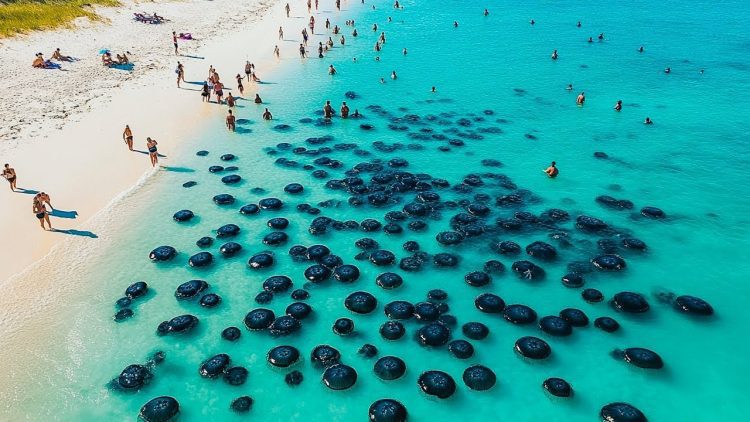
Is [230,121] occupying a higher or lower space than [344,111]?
lower

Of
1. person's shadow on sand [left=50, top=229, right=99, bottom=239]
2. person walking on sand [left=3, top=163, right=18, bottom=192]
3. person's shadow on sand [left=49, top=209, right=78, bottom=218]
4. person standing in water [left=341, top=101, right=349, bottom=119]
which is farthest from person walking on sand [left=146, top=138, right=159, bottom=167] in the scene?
person standing in water [left=341, top=101, right=349, bottom=119]

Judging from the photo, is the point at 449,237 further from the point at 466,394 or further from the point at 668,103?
the point at 668,103

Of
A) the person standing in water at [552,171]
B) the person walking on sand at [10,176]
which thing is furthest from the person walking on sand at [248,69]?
the person standing in water at [552,171]

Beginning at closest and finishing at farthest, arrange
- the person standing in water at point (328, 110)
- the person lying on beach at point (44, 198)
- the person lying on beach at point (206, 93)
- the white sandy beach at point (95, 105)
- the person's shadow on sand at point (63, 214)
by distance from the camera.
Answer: the person lying on beach at point (44, 198) → the person's shadow on sand at point (63, 214) → the white sandy beach at point (95, 105) → the person standing in water at point (328, 110) → the person lying on beach at point (206, 93)

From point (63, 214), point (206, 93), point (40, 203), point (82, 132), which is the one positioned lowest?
point (63, 214)

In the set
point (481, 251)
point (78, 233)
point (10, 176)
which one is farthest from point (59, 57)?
point (481, 251)

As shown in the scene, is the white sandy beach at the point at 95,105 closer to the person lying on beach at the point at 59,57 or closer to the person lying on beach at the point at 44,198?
the person lying on beach at the point at 44,198

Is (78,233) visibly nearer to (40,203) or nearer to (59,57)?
(40,203)
